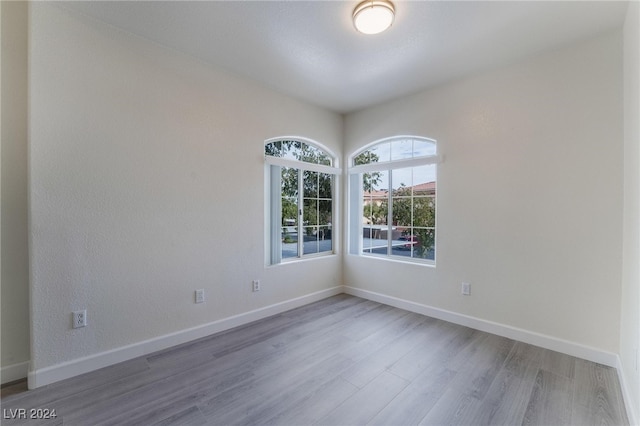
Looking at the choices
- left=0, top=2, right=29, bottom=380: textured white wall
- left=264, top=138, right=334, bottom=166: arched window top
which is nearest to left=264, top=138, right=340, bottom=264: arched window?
left=264, top=138, right=334, bottom=166: arched window top

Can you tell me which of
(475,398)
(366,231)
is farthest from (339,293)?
(475,398)

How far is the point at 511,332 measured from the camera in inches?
111

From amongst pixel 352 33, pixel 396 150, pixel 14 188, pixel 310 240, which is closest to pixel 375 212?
pixel 396 150

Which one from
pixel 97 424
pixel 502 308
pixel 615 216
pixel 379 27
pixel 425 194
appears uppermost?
pixel 379 27

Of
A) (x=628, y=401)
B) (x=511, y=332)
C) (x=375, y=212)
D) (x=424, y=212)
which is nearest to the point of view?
(x=628, y=401)

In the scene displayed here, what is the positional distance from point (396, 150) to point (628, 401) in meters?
3.06

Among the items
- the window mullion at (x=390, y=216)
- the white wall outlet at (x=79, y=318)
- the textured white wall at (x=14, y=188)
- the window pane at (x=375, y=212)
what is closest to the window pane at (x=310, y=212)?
the window pane at (x=375, y=212)

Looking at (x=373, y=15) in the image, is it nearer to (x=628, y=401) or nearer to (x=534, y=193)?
(x=534, y=193)

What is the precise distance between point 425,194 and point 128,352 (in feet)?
11.5

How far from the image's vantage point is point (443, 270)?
130 inches

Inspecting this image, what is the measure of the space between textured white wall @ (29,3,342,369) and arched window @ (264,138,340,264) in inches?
11.0

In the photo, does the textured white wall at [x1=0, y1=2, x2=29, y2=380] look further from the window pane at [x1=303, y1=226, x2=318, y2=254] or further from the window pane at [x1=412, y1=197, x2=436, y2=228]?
the window pane at [x1=412, y1=197, x2=436, y2=228]

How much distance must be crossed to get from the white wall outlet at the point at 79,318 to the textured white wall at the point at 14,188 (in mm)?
344

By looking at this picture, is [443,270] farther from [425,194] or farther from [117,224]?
[117,224]
